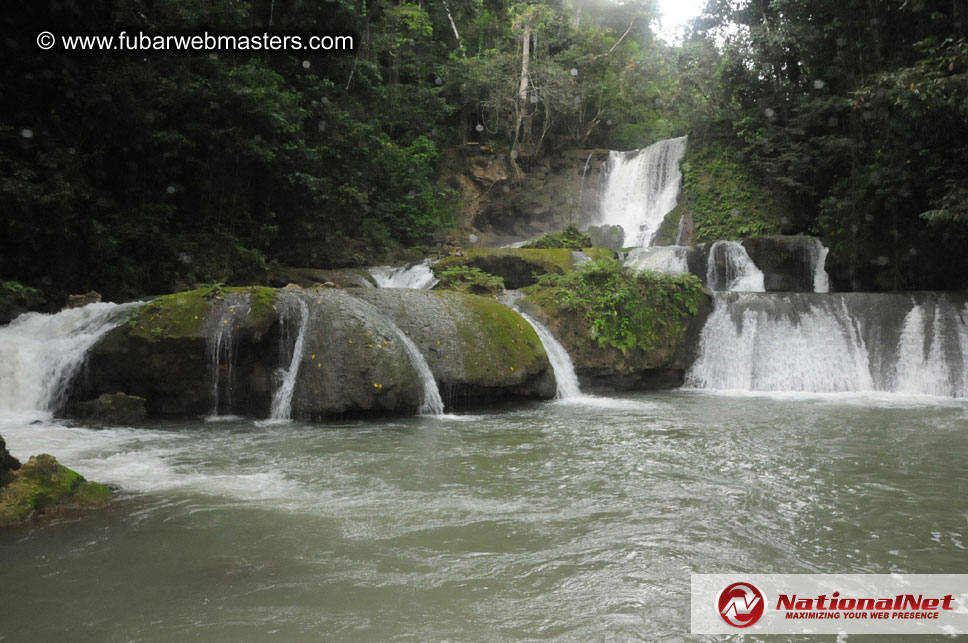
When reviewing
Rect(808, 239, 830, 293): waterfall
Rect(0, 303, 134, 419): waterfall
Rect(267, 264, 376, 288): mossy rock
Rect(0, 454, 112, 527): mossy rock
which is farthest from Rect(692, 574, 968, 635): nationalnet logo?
Rect(808, 239, 830, 293): waterfall

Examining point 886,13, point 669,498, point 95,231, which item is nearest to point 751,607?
point 669,498

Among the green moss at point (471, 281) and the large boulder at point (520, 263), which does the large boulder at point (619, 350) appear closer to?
the green moss at point (471, 281)

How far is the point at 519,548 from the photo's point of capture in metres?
4.16

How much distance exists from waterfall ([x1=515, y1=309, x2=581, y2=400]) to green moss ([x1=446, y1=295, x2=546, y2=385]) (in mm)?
591

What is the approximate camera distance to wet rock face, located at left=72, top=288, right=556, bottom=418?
9.13 meters

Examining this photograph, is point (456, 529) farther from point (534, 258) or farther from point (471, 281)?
point (534, 258)

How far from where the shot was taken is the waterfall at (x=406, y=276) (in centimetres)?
1561

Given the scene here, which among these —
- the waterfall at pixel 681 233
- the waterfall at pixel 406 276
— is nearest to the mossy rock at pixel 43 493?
the waterfall at pixel 406 276

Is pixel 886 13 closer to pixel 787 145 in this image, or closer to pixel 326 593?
pixel 787 145

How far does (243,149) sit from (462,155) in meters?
13.2

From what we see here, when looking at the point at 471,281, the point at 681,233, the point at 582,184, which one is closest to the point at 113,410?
the point at 471,281

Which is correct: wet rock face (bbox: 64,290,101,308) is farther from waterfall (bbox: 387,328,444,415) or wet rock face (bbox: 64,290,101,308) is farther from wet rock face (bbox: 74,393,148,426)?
waterfall (bbox: 387,328,444,415)

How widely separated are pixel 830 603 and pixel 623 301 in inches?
380

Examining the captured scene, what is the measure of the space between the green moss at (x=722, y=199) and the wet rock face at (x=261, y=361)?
14.5 m
